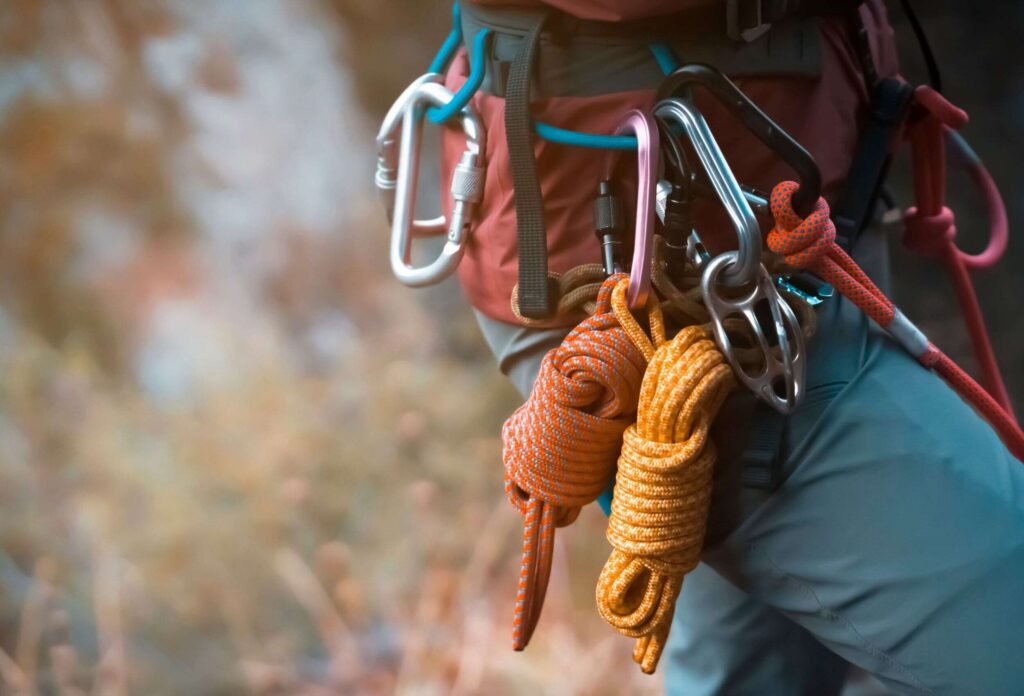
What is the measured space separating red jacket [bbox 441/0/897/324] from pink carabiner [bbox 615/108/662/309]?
5 centimetres

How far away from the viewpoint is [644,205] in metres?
0.56

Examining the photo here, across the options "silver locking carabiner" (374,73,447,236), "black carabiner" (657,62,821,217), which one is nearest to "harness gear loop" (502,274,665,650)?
"black carabiner" (657,62,821,217)

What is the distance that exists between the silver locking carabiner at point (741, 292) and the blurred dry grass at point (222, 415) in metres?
0.79

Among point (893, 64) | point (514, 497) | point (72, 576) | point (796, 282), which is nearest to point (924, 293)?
point (893, 64)

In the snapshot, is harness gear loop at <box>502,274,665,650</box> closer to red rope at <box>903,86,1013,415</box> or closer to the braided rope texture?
the braided rope texture

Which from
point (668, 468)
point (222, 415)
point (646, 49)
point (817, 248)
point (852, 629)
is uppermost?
point (646, 49)

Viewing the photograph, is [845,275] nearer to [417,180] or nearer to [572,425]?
[572,425]

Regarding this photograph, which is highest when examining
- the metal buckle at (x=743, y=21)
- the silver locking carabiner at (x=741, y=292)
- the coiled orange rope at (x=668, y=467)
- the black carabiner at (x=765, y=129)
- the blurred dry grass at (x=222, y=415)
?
the metal buckle at (x=743, y=21)

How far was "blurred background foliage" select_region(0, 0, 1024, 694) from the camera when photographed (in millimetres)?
Answer: 1217

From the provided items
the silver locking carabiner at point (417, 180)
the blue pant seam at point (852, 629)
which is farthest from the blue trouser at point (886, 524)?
the silver locking carabiner at point (417, 180)

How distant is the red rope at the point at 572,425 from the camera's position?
58cm

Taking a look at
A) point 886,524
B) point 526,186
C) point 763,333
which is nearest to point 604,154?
point 526,186

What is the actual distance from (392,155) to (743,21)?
33 centimetres

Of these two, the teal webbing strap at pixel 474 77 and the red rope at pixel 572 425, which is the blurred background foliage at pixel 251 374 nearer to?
the teal webbing strap at pixel 474 77
